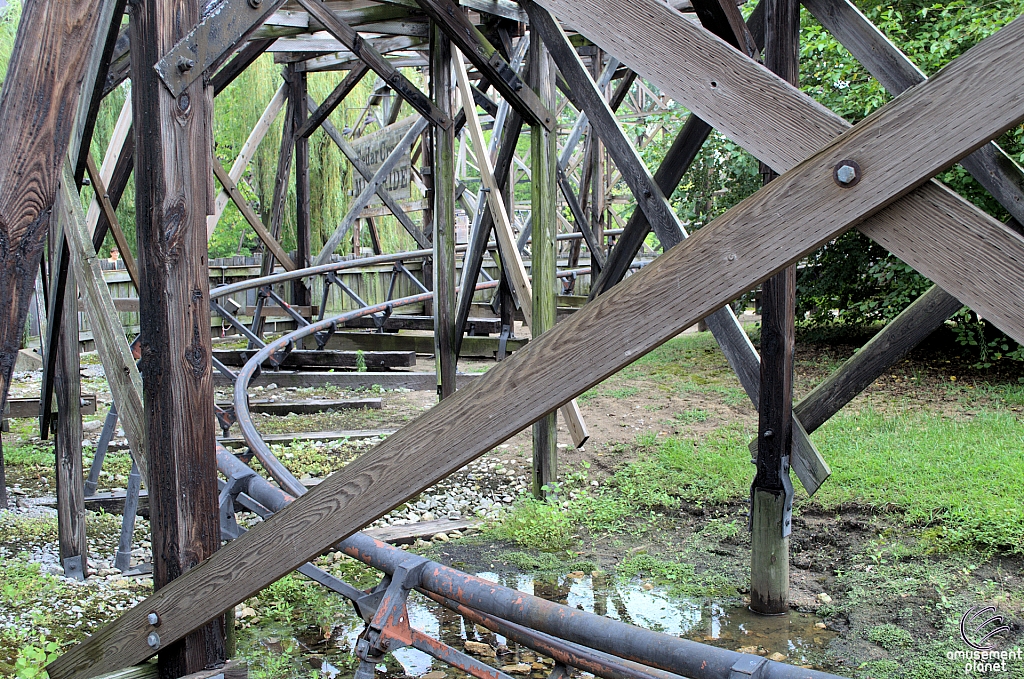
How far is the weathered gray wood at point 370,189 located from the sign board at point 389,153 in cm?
13

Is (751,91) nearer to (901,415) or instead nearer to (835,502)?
(835,502)

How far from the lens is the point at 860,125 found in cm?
167

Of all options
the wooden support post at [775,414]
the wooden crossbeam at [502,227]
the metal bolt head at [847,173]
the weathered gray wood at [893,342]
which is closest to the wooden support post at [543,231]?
the wooden crossbeam at [502,227]

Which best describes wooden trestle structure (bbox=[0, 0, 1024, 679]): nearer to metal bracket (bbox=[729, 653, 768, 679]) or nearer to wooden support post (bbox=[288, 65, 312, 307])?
metal bracket (bbox=[729, 653, 768, 679])

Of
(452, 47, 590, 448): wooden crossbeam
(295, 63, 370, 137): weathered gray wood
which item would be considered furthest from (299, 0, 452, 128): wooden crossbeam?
(295, 63, 370, 137): weathered gray wood

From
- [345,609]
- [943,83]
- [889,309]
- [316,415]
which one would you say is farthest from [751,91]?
[889,309]

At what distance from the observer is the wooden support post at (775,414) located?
334cm

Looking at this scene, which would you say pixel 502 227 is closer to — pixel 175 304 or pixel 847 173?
pixel 175 304

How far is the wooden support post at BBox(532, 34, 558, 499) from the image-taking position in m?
Answer: 5.03

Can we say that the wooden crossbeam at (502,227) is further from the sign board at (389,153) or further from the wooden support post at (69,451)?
the sign board at (389,153)

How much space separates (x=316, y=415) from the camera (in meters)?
7.16

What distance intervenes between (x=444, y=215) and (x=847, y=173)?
4294 millimetres

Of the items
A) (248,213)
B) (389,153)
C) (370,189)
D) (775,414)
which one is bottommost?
(775,414)

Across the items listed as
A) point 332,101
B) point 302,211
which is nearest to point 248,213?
point 302,211
